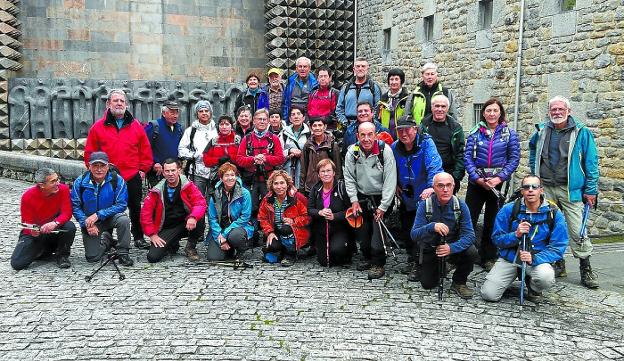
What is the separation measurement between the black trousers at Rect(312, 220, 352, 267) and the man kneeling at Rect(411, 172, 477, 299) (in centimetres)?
105

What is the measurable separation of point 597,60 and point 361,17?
339 inches

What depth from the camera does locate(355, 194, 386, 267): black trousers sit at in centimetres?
642

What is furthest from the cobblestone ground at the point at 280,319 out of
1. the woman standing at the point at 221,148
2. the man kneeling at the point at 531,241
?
the woman standing at the point at 221,148

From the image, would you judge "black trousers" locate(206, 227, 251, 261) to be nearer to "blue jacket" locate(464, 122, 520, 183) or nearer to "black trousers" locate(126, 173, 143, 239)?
"black trousers" locate(126, 173, 143, 239)

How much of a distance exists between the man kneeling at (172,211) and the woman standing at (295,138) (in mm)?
1219

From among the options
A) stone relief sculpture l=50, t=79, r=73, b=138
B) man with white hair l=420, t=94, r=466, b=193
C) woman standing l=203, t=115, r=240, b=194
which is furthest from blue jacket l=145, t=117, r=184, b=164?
stone relief sculpture l=50, t=79, r=73, b=138

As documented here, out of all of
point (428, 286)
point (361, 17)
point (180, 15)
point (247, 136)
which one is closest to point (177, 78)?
point (180, 15)

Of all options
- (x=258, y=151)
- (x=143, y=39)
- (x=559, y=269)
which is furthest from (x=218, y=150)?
(x=143, y=39)

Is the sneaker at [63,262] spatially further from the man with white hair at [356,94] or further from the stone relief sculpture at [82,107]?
the stone relief sculpture at [82,107]

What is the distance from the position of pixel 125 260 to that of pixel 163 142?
177 cm

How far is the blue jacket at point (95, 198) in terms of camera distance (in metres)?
6.80

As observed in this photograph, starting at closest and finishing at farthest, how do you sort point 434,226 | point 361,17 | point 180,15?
point 434,226 → point 180,15 → point 361,17

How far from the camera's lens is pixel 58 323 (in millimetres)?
4910

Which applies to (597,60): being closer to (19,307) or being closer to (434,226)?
(434,226)
